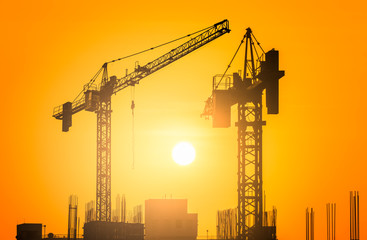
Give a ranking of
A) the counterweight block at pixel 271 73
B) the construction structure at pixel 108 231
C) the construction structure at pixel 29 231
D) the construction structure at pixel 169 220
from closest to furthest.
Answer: the counterweight block at pixel 271 73 → the construction structure at pixel 108 231 → the construction structure at pixel 29 231 → the construction structure at pixel 169 220

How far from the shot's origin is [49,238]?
360 feet

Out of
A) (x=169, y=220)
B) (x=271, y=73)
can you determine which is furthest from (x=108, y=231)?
(x=271, y=73)

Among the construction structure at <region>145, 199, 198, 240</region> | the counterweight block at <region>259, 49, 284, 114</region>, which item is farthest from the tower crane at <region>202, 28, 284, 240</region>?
the construction structure at <region>145, 199, 198, 240</region>

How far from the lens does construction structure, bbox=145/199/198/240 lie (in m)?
120

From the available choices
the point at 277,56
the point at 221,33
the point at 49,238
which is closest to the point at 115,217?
the point at 49,238

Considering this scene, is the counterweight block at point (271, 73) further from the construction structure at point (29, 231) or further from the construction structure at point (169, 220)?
the construction structure at point (169, 220)

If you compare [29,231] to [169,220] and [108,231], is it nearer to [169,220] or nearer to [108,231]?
[108,231]

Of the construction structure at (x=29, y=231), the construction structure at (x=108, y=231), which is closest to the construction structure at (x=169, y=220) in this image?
the construction structure at (x=108, y=231)

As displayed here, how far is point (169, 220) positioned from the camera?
120812 mm

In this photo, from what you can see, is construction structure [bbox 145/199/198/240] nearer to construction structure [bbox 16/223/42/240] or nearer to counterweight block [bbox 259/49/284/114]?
construction structure [bbox 16/223/42/240]

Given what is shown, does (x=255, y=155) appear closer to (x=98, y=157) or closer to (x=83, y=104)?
(x=98, y=157)

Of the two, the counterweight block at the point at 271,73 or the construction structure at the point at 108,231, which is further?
the construction structure at the point at 108,231

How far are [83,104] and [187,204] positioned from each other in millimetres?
23641

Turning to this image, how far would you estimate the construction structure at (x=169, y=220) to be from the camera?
393ft
